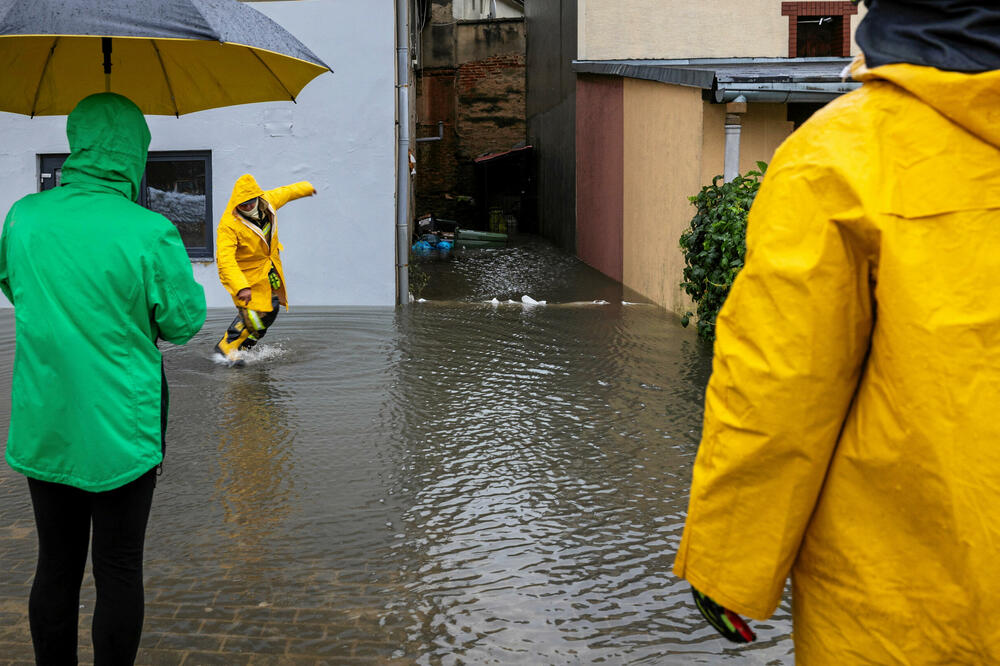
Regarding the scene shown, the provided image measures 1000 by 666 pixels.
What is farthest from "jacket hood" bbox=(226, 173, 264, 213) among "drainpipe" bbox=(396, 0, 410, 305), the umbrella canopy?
"drainpipe" bbox=(396, 0, 410, 305)

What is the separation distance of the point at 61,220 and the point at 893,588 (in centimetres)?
222

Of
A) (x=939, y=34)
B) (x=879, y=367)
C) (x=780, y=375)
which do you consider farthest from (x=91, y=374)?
(x=939, y=34)

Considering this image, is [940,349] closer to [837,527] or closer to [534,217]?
[837,527]

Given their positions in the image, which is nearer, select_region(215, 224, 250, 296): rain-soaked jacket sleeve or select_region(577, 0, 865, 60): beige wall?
select_region(215, 224, 250, 296): rain-soaked jacket sleeve

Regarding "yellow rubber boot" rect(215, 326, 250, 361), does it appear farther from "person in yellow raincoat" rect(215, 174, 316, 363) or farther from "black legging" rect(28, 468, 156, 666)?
"black legging" rect(28, 468, 156, 666)

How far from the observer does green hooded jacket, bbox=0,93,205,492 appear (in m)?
2.68

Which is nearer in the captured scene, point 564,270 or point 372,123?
point 372,123

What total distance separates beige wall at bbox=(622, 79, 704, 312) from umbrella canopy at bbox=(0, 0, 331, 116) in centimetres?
700

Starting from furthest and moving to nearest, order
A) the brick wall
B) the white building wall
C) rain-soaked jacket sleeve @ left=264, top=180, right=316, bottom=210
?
the brick wall → the white building wall → rain-soaked jacket sleeve @ left=264, top=180, right=316, bottom=210

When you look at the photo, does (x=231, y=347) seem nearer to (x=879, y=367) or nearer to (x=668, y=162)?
(x=668, y=162)

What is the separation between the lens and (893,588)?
167 centimetres

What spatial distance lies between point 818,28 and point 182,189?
34.4ft

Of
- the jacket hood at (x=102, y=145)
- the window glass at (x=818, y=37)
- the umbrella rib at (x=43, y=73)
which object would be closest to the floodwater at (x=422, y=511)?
the jacket hood at (x=102, y=145)

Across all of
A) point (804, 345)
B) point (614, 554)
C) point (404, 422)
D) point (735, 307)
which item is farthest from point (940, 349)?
point (404, 422)
